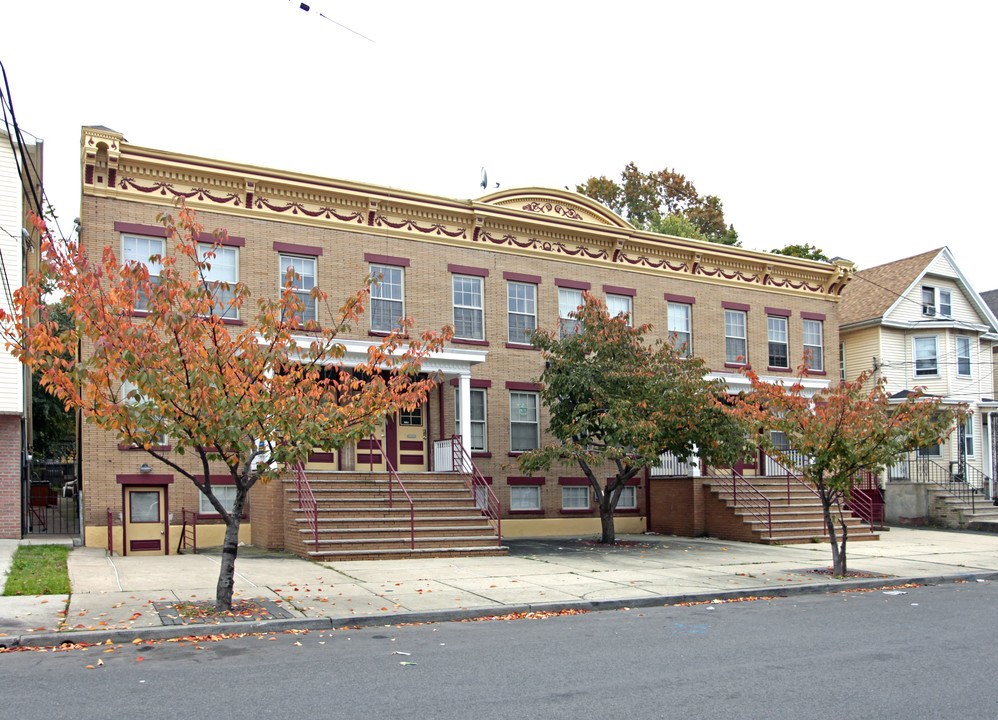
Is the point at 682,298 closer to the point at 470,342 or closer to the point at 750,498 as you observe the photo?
the point at 750,498

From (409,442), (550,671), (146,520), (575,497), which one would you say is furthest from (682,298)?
(550,671)

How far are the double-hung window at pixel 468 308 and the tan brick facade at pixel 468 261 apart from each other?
0.17 meters

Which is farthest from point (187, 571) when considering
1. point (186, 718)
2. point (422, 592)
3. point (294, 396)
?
point (186, 718)

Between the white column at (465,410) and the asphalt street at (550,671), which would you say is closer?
the asphalt street at (550,671)

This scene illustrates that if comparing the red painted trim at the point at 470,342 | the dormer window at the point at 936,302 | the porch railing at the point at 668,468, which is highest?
the dormer window at the point at 936,302

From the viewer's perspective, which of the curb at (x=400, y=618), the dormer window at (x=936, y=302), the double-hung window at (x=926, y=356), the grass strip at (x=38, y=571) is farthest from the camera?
the dormer window at (x=936, y=302)

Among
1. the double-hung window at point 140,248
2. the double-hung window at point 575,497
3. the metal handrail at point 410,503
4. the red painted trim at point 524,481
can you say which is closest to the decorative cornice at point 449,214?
the double-hung window at point 140,248

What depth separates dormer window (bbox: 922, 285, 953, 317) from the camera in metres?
35.7

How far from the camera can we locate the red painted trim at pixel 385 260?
913 inches

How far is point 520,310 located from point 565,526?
608 centimetres

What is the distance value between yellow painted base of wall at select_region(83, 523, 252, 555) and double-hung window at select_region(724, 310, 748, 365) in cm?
1561

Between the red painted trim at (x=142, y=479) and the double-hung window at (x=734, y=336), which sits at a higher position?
the double-hung window at (x=734, y=336)

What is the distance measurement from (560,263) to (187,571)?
1411 centimetres

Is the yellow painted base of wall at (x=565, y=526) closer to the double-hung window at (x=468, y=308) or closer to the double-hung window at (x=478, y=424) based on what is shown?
the double-hung window at (x=478, y=424)
